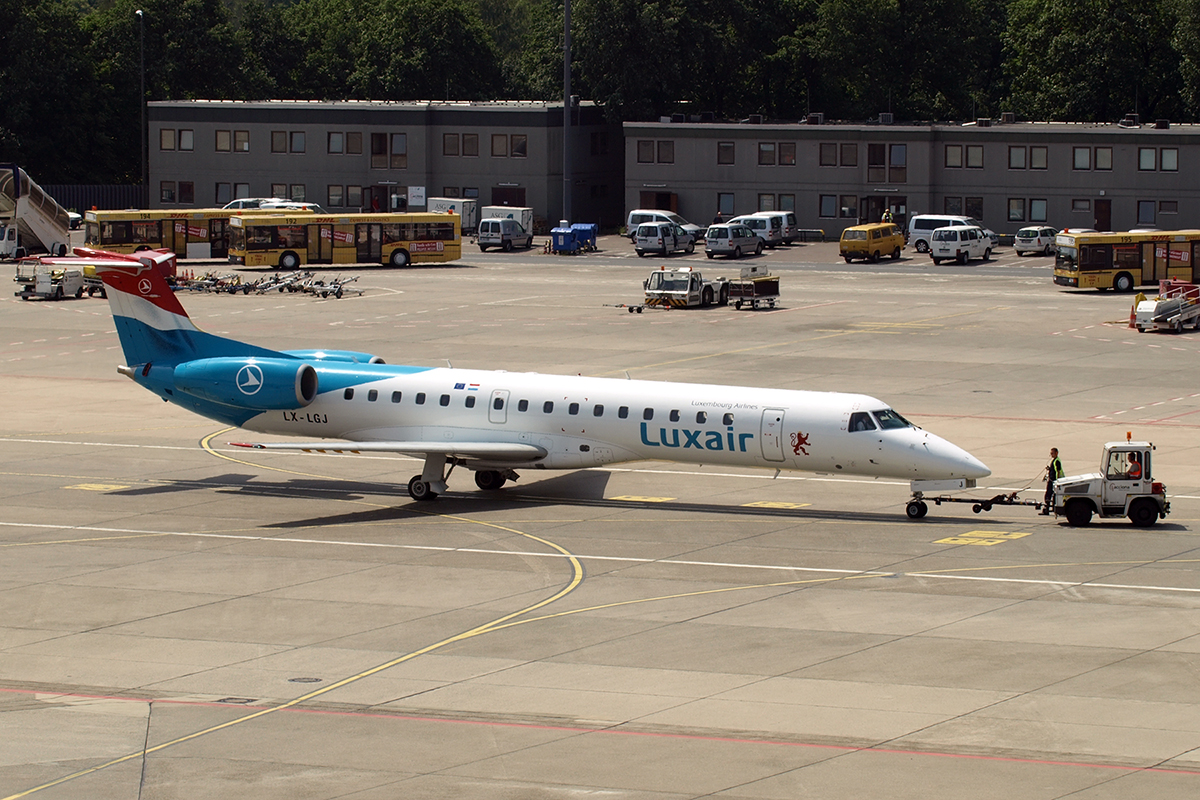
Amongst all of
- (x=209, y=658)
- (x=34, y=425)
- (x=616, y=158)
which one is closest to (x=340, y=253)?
(x=616, y=158)

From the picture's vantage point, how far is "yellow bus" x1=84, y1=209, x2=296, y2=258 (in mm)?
106000

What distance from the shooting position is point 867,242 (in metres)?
110

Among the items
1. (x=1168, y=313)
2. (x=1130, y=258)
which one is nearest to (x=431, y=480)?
(x=1168, y=313)

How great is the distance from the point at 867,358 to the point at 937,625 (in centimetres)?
3806

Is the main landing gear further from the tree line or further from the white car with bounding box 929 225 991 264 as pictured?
the tree line

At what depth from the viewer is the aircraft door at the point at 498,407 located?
136 ft

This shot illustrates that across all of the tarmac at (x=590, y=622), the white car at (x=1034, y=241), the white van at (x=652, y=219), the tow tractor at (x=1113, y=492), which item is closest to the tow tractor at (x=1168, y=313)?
the tarmac at (x=590, y=622)

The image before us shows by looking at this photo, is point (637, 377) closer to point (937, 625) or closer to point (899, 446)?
point (899, 446)

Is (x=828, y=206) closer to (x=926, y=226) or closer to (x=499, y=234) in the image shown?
(x=926, y=226)

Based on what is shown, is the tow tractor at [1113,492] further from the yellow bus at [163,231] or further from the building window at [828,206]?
the building window at [828,206]

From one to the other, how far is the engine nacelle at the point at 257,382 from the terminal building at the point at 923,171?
86868 mm

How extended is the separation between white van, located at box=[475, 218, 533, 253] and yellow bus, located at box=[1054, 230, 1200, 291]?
44.5m

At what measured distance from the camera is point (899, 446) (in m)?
37.7

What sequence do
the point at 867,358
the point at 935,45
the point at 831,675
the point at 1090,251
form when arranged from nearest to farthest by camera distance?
the point at 831,675 < the point at 867,358 < the point at 1090,251 < the point at 935,45
